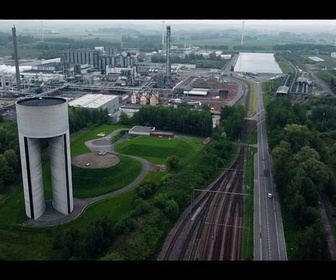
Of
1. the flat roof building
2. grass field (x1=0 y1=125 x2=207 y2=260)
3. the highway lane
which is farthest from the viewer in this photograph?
the flat roof building

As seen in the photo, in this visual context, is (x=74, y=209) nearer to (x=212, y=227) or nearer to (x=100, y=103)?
(x=212, y=227)

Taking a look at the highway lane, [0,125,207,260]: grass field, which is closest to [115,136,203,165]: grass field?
[0,125,207,260]: grass field

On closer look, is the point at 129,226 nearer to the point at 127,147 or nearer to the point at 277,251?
the point at 277,251

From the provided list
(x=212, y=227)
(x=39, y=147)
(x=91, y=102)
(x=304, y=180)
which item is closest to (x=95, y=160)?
(x=39, y=147)

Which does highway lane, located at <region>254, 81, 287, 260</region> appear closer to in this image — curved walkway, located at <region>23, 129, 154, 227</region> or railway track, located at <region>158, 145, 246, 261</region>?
railway track, located at <region>158, 145, 246, 261</region>

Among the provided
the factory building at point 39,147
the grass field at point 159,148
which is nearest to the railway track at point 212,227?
the grass field at point 159,148

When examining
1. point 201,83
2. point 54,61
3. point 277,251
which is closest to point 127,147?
point 277,251
